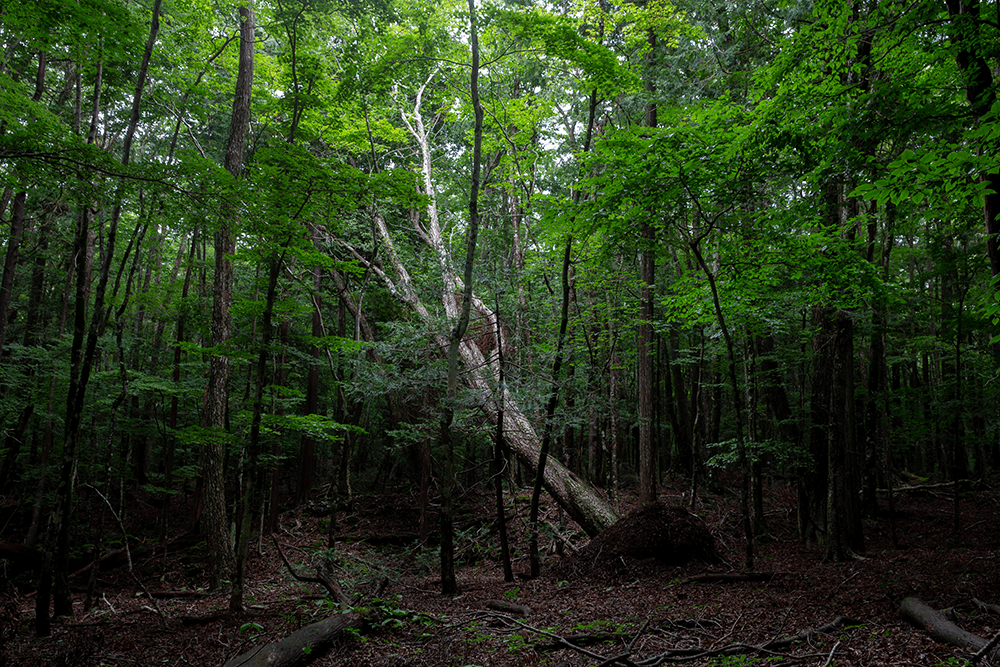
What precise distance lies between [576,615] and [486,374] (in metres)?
3.84

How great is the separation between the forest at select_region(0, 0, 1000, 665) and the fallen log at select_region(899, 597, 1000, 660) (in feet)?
1.98

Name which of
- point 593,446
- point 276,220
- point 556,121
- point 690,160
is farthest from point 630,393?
point 276,220

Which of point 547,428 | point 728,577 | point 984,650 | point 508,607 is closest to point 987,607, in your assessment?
point 984,650

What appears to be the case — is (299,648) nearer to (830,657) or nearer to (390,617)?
(390,617)

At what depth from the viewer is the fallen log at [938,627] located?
13.6 ft

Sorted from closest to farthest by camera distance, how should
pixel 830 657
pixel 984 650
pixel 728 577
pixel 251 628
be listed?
pixel 984 650 < pixel 830 657 < pixel 251 628 < pixel 728 577

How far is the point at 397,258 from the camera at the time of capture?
48.0 ft

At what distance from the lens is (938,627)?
451cm

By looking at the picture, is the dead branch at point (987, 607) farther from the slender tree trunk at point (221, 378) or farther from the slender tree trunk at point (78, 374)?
the slender tree trunk at point (221, 378)

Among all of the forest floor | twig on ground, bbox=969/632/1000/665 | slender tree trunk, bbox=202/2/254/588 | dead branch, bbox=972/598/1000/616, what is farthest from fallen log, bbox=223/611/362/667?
dead branch, bbox=972/598/1000/616

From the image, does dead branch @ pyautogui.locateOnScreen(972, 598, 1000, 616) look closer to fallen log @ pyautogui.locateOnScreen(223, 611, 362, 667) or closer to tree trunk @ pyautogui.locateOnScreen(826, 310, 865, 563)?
tree trunk @ pyautogui.locateOnScreen(826, 310, 865, 563)

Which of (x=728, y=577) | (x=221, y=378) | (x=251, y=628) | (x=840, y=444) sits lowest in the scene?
(x=251, y=628)

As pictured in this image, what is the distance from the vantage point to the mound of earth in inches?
334

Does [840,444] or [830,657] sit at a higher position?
[840,444]
